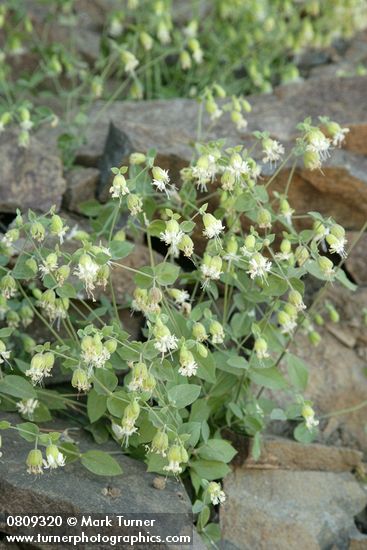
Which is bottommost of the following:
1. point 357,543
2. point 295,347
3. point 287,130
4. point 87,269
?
point 357,543

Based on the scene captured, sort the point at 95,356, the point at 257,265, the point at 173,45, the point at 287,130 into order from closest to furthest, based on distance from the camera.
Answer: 1. the point at 95,356
2. the point at 257,265
3. the point at 287,130
4. the point at 173,45

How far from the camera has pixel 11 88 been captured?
5.85 meters

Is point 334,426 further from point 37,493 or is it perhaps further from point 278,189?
point 37,493

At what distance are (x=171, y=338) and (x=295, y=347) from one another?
1.58 m

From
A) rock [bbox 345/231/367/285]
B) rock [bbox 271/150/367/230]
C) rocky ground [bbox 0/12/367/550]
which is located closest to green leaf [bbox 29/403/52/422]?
rocky ground [bbox 0/12/367/550]

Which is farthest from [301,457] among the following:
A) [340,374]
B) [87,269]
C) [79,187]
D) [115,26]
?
[115,26]

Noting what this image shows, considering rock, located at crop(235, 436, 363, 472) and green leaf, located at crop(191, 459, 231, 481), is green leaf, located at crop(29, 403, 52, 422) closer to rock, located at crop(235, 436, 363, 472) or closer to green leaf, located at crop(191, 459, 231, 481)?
green leaf, located at crop(191, 459, 231, 481)

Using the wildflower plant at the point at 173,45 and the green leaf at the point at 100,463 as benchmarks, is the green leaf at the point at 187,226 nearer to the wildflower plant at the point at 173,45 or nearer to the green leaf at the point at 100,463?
the green leaf at the point at 100,463

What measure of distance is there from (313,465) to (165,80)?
3311 millimetres

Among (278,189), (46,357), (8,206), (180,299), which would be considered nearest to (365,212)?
(278,189)

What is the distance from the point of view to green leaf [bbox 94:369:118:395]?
3497mm

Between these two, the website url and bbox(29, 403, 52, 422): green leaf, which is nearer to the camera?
the website url

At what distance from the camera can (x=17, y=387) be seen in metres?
3.58

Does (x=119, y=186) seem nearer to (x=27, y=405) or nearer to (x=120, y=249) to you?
(x=120, y=249)
